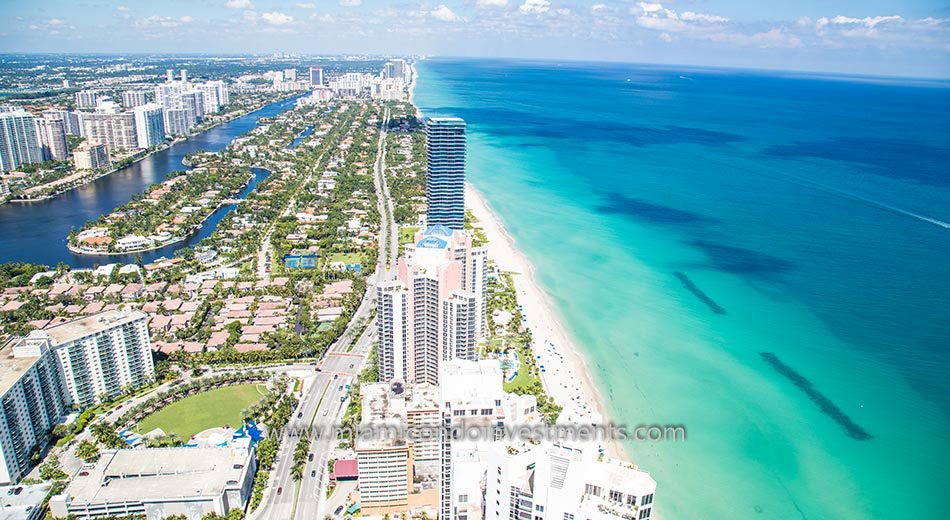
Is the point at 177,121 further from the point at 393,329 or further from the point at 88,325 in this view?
the point at 393,329

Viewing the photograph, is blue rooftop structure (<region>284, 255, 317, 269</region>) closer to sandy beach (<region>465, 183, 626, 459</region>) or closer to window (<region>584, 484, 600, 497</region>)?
sandy beach (<region>465, 183, 626, 459</region>)

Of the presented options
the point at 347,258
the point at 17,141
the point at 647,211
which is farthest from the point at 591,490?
the point at 17,141

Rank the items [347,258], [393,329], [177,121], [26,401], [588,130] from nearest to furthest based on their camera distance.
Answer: [26,401] < [393,329] < [347,258] < [177,121] < [588,130]

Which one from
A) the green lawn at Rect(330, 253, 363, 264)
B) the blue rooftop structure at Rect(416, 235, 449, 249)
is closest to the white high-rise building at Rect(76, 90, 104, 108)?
the green lawn at Rect(330, 253, 363, 264)

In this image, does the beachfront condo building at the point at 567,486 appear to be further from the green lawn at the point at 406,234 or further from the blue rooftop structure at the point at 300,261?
the green lawn at the point at 406,234

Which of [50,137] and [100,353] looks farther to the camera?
[50,137]

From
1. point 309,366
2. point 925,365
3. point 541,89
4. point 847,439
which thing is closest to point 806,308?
point 925,365
